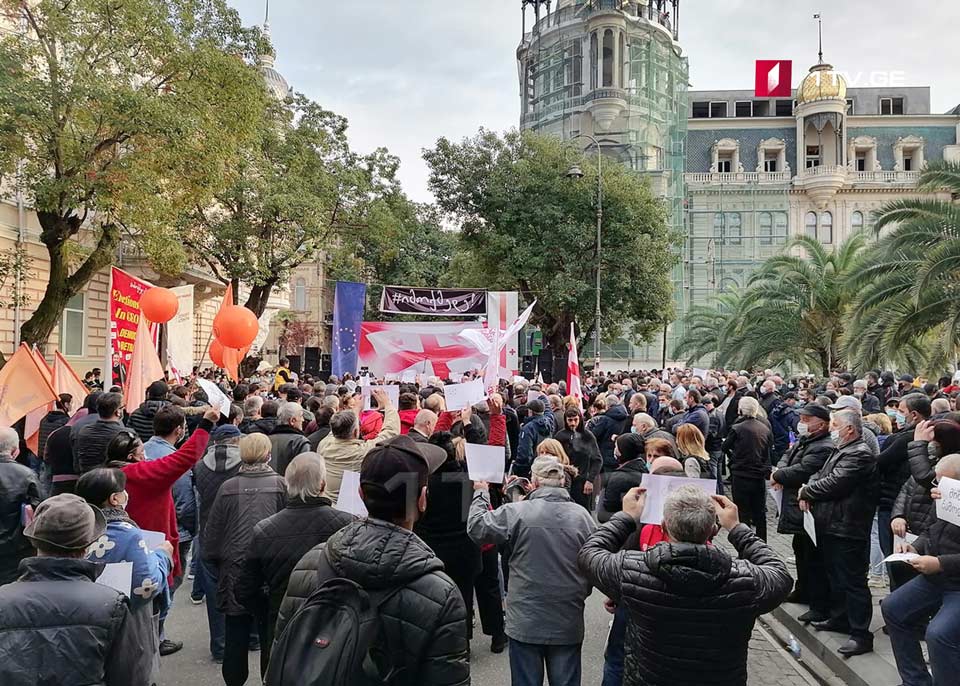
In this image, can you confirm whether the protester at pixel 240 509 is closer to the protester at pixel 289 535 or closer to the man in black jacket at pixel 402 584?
the protester at pixel 289 535

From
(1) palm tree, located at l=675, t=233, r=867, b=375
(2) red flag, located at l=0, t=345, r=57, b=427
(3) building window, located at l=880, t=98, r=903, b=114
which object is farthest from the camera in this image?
(3) building window, located at l=880, t=98, r=903, b=114

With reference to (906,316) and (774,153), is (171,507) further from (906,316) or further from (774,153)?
(774,153)

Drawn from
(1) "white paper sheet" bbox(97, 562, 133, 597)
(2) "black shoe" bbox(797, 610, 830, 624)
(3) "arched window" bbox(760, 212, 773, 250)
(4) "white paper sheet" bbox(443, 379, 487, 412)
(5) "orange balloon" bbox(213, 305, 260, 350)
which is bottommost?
(2) "black shoe" bbox(797, 610, 830, 624)

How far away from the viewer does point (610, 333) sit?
109 ft

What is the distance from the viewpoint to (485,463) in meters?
4.43

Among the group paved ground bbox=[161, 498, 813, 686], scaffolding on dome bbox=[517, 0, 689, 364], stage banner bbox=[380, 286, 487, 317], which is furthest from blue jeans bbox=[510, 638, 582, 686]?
scaffolding on dome bbox=[517, 0, 689, 364]

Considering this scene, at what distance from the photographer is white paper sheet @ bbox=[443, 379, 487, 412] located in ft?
26.0

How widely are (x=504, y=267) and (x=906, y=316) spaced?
757 inches

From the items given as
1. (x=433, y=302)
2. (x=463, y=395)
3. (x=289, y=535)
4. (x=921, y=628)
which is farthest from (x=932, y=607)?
(x=433, y=302)

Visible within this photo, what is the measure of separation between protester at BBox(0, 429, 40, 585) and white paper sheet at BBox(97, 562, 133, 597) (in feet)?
6.27

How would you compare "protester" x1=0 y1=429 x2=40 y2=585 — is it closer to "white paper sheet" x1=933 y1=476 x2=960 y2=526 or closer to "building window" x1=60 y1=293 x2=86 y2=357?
"white paper sheet" x1=933 y1=476 x2=960 y2=526

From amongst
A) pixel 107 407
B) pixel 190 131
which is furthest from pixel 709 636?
pixel 190 131

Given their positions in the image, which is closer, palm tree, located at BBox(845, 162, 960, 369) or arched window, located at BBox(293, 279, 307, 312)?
palm tree, located at BBox(845, 162, 960, 369)

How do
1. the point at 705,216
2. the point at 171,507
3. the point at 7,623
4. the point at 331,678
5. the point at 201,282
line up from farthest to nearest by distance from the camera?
the point at 705,216
the point at 201,282
the point at 171,507
the point at 7,623
the point at 331,678
